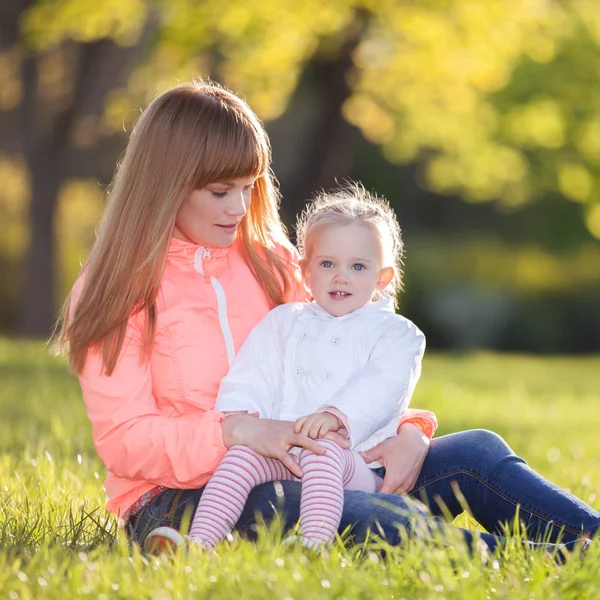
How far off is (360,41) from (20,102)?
443 cm

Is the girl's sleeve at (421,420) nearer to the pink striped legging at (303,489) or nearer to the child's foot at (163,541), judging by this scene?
the pink striped legging at (303,489)

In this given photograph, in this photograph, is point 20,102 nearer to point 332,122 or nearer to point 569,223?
point 332,122

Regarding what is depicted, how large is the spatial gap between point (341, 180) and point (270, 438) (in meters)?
13.0

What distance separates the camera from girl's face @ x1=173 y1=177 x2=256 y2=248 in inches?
132

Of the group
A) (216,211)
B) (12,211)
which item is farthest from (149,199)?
(12,211)

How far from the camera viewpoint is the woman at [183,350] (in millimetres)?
3107

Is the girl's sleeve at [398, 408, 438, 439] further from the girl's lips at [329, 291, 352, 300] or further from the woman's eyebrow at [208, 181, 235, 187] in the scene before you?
the woman's eyebrow at [208, 181, 235, 187]

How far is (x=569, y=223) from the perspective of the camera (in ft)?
88.1

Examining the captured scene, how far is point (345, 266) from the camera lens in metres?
3.43

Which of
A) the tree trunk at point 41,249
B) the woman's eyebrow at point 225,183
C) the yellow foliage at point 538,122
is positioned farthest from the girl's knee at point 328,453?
the yellow foliage at point 538,122

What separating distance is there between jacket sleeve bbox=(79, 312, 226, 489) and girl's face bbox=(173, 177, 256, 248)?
1.29 ft

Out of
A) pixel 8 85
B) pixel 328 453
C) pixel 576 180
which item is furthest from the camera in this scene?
pixel 576 180

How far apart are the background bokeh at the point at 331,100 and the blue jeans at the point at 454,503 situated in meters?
7.99

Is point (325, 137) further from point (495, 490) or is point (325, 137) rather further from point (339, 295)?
point (495, 490)
